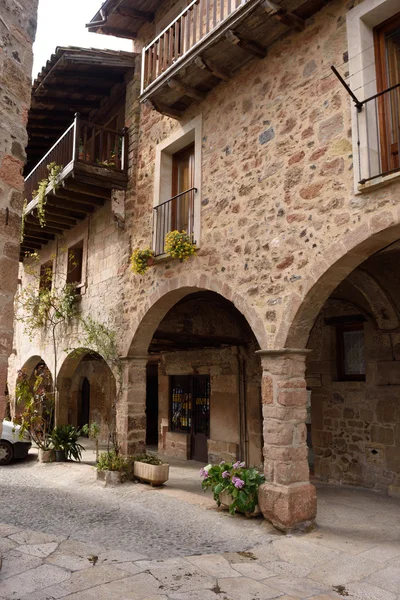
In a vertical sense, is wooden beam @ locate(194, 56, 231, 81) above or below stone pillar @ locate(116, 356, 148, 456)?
above

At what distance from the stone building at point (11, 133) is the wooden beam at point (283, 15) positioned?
302 cm

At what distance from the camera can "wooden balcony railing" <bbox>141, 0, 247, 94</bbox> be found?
6867 millimetres

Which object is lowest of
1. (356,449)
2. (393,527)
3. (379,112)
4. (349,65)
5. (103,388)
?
(393,527)

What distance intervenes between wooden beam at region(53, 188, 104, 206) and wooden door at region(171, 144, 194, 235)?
7.54 ft

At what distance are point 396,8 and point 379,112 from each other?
1059mm

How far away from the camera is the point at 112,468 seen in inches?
310

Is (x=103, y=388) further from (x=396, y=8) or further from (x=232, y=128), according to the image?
(x=396, y=8)

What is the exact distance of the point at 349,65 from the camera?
5195 mm

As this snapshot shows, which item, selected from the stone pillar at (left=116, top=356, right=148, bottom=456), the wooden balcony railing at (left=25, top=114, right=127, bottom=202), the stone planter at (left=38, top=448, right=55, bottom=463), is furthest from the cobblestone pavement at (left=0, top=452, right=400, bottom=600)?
the wooden balcony railing at (left=25, top=114, right=127, bottom=202)

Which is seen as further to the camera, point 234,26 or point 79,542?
point 234,26

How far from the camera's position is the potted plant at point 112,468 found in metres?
7.74

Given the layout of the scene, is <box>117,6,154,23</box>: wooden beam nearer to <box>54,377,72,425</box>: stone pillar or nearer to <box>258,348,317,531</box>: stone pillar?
<box>258,348,317,531</box>: stone pillar

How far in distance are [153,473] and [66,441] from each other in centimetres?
327

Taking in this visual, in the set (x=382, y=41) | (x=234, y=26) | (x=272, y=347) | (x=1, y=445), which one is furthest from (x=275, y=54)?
(x=1, y=445)
